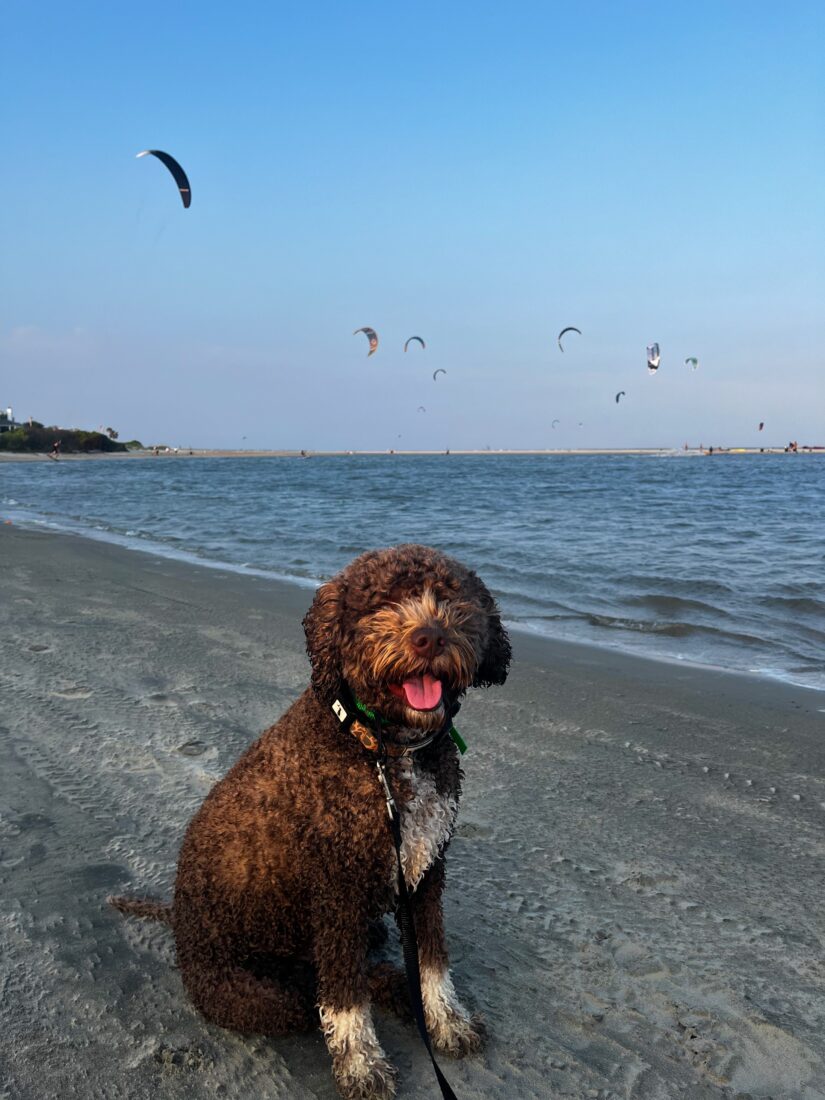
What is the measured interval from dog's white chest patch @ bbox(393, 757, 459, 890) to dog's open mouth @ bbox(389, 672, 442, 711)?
319 millimetres

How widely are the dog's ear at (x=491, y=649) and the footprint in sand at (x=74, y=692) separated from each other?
12.9 feet

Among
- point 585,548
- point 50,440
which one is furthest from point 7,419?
point 585,548

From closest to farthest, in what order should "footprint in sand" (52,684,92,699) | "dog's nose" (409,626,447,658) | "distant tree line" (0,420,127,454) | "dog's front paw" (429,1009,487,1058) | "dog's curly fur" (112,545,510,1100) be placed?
"dog's nose" (409,626,447,658) → "dog's curly fur" (112,545,510,1100) → "dog's front paw" (429,1009,487,1058) → "footprint in sand" (52,684,92,699) → "distant tree line" (0,420,127,454)

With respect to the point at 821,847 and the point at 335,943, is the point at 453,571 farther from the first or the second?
the point at 821,847

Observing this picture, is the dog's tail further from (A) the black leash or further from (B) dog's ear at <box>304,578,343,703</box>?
(B) dog's ear at <box>304,578,343,703</box>

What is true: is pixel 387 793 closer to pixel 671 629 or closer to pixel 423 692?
pixel 423 692

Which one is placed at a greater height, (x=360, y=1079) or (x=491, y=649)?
(x=491, y=649)

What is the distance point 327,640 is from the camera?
2250 mm

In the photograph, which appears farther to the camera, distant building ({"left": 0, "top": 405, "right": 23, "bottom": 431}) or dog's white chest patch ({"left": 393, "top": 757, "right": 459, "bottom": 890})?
distant building ({"left": 0, "top": 405, "right": 23, "bottom": 431})

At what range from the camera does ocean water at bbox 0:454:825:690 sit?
9.34m

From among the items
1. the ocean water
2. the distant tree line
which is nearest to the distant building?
the distant tree line

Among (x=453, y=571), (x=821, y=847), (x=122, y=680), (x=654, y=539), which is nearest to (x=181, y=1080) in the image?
(x=453, y=571)

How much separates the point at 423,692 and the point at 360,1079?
3.72 feet

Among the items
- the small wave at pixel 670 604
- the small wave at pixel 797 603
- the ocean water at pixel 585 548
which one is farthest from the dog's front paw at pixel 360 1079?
the small wave at pixel 797 603
